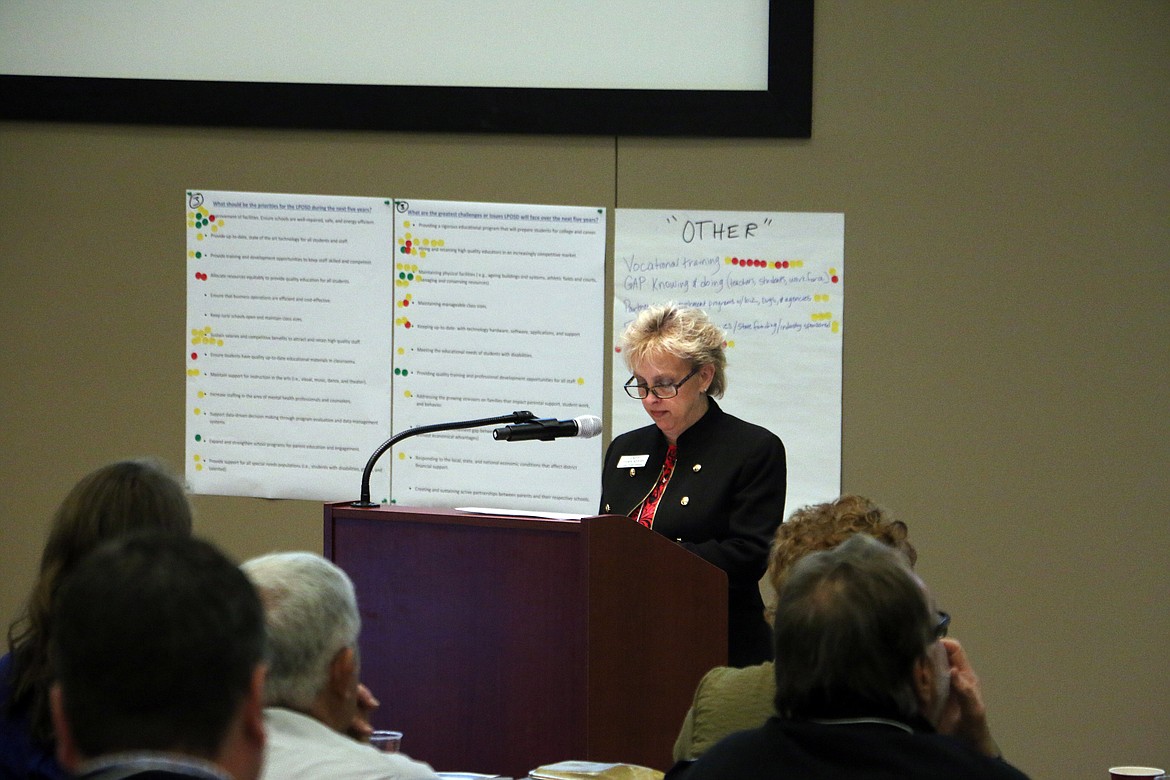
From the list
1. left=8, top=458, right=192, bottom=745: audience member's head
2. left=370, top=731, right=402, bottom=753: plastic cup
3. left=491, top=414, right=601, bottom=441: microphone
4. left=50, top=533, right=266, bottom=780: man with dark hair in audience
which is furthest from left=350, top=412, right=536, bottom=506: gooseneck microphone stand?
left=50, top=533, right=266, bottom=780: man with dark hair in audience

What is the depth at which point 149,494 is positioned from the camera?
6.28 feet

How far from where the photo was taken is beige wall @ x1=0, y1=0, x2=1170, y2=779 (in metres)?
4.21

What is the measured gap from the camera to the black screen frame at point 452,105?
4309 mm

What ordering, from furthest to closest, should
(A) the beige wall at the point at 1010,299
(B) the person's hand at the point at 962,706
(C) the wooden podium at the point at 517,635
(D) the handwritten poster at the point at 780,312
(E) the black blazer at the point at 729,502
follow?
1. (D) the handwritten poster at the point at 780,312
2. (A) the beige wall at the point at 1010,299
3. (E) the black blazer at the point at 729,502
4. (C) the wooden podium at the point at 517,635
5. (B) the person's hand at the point at 962,706

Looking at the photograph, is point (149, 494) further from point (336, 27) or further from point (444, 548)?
point (336, 27)

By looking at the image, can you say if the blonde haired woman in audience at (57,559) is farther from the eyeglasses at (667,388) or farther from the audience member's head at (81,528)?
the eyeglasses at (667,388)

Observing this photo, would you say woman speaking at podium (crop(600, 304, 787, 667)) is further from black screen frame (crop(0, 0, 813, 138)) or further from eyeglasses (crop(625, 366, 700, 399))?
black screen frame (crop(0, 0, 813, 138))

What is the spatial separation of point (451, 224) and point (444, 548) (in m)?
2.31

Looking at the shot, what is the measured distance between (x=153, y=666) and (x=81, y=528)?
0.99 m

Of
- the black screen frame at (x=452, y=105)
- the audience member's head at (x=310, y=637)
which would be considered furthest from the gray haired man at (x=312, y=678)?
the black screen frame at (x=452, y=105)

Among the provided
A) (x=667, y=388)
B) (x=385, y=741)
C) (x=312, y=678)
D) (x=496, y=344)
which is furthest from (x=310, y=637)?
(x=496, y=344)

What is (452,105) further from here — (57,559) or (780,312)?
(57,559)

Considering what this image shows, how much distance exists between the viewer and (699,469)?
327cm

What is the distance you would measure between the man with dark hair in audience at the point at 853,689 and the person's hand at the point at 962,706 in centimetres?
35
